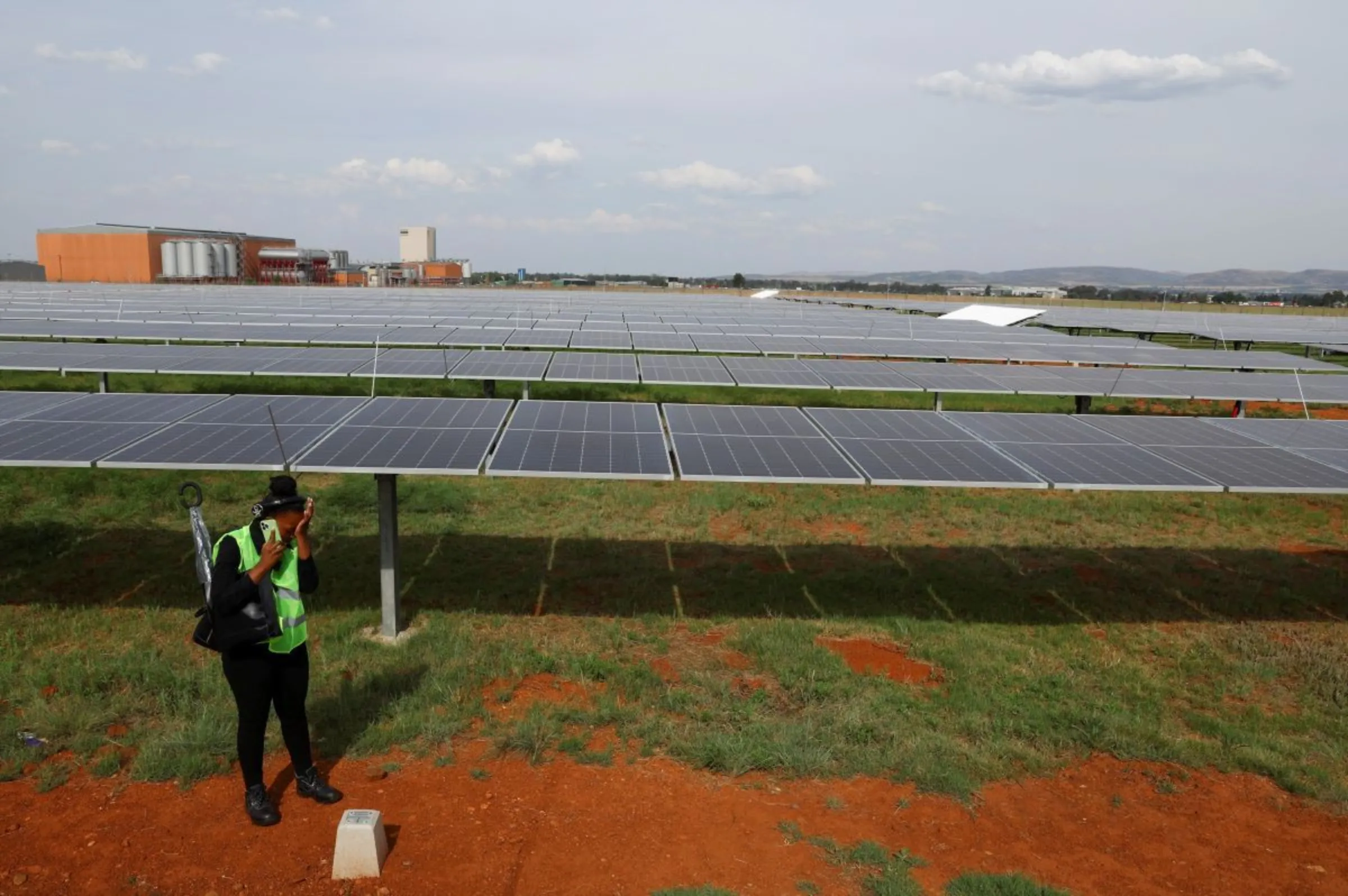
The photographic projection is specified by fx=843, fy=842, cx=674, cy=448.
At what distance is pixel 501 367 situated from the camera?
52.2ft

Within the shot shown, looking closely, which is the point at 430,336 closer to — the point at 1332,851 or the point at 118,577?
the point at 118,577

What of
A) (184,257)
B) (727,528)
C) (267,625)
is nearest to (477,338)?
(727,528)

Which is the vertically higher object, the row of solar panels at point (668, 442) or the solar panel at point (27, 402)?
the solar panel at point (27, 402)

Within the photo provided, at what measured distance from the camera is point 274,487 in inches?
222

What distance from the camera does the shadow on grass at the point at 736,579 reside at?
10.4m

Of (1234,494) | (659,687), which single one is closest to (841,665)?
(659,687)

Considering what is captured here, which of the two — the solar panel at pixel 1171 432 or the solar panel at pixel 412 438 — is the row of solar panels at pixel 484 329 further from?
the solar panel at pixel 1171 432

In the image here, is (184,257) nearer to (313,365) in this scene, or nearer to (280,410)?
(313,365)

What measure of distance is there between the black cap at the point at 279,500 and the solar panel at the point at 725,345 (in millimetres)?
16090

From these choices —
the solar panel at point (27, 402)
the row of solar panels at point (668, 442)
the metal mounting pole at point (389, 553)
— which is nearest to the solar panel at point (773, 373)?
the row of solar panels at point (668, 442)

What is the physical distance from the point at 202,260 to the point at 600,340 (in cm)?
6742

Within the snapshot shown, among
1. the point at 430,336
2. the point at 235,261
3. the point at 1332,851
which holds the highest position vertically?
the point at 235,261

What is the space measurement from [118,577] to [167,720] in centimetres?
444

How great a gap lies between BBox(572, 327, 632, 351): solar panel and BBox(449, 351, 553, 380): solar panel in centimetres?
268
